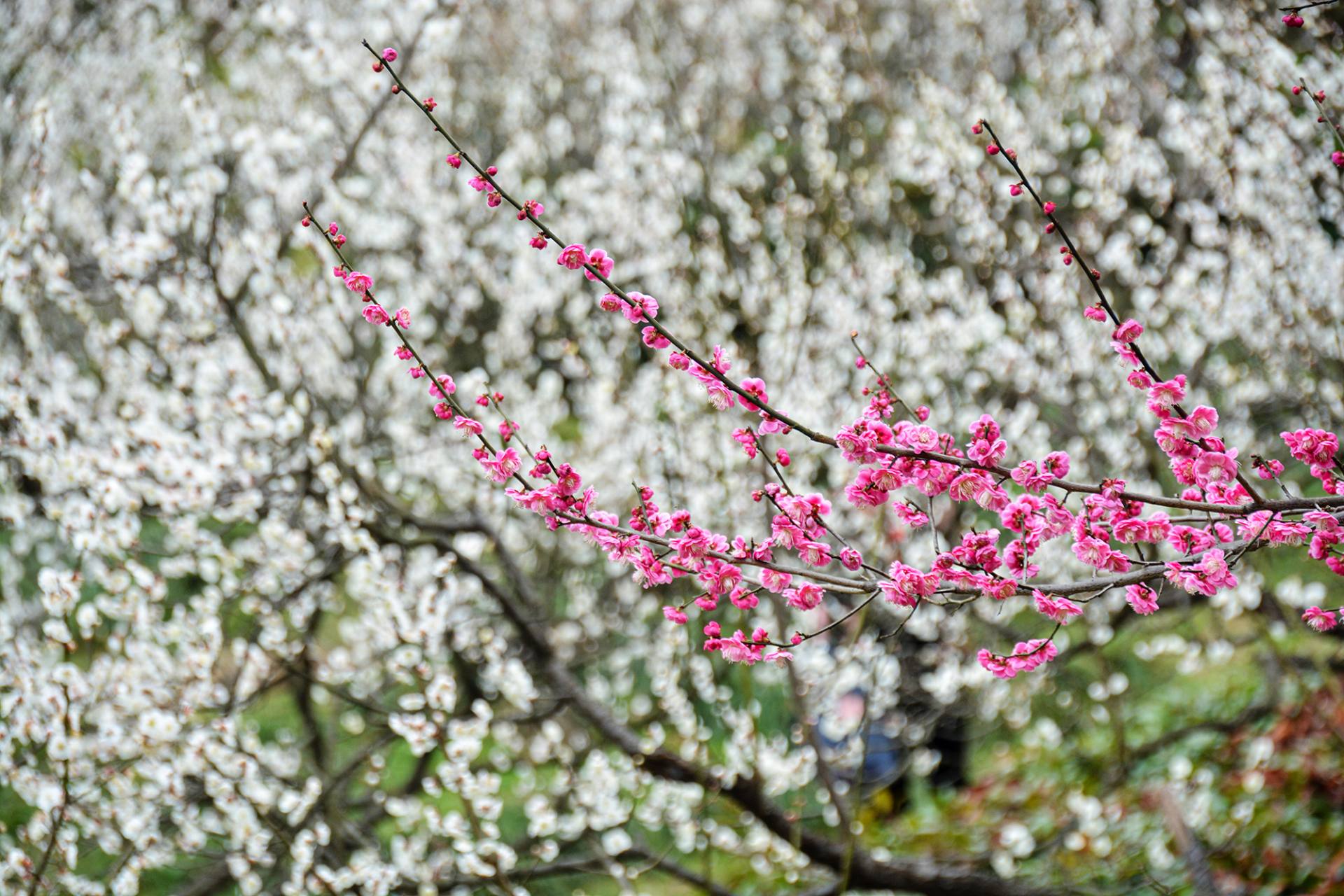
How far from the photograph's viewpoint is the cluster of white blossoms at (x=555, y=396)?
3.69m

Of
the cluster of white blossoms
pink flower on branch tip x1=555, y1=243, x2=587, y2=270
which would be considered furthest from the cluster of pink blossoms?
the cluster of white blossoms

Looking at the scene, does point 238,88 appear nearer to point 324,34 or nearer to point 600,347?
point 324,34

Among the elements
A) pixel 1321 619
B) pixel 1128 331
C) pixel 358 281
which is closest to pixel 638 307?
pixel 358 281

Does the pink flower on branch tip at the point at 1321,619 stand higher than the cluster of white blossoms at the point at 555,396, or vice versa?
the cluster of white blossoms at the point at 555,396

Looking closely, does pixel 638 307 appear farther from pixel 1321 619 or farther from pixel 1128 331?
pixel 1321 619

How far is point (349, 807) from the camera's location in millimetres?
4523

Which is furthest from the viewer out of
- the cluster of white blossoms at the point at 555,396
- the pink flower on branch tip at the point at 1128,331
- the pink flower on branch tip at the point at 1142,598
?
the cluster of white blossoms at the point at 555,396

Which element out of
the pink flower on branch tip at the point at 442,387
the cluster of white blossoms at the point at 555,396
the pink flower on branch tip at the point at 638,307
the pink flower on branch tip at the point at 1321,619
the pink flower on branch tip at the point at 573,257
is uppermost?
the cluster of white blossoms at the point at 555,396

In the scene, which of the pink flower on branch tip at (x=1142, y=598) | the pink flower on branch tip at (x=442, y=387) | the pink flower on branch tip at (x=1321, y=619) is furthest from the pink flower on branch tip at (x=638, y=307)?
the pink flower on branch tip at (x=1321, y=619)

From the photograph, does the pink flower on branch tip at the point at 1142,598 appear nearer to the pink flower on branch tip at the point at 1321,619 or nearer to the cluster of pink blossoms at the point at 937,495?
the cluster of pink blossoms at the point at 937,495

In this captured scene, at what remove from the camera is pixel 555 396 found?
624 centimetres

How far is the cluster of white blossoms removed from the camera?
3.69m

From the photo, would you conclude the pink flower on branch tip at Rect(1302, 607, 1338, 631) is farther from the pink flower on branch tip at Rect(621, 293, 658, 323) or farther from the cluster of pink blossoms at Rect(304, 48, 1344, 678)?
the pink flower on branch tip at Rect(621, 293, 658, 323)

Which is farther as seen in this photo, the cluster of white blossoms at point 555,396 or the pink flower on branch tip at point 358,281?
the cluster of white blossoms at point 555,396
